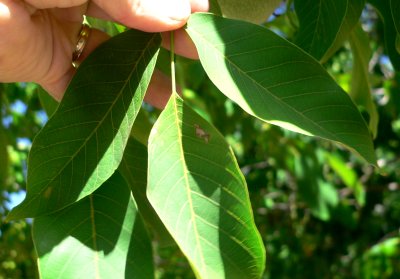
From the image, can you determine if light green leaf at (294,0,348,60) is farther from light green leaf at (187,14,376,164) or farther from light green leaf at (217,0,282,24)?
light green leaf at (187,14,376,164)

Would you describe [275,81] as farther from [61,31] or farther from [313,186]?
[313,186]

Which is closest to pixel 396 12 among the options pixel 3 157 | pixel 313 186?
pixel 3 157

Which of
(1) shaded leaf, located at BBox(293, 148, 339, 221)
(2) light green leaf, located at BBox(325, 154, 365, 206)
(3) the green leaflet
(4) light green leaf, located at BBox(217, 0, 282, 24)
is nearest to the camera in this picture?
(4) light green leaf, located at BBox(217, 0, 282, 24)

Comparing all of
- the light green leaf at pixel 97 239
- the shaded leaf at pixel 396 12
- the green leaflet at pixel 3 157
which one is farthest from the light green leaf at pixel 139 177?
the green leaflet at pixel 3 157

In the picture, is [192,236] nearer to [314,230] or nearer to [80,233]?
[80,233]

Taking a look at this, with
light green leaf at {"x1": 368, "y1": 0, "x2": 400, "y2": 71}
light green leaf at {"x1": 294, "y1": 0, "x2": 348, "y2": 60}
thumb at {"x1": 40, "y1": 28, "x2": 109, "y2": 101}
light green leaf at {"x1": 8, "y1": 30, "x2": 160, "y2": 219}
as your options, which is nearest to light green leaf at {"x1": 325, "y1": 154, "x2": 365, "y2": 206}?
light green leaf at {"x1": 368, "y1": 0, "x2": 400, "y2": 71}

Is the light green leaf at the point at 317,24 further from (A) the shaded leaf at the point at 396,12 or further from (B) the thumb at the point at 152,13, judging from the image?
(B) the thumb at the point at 152,13

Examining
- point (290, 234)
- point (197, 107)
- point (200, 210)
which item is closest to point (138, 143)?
point (200, 210)
